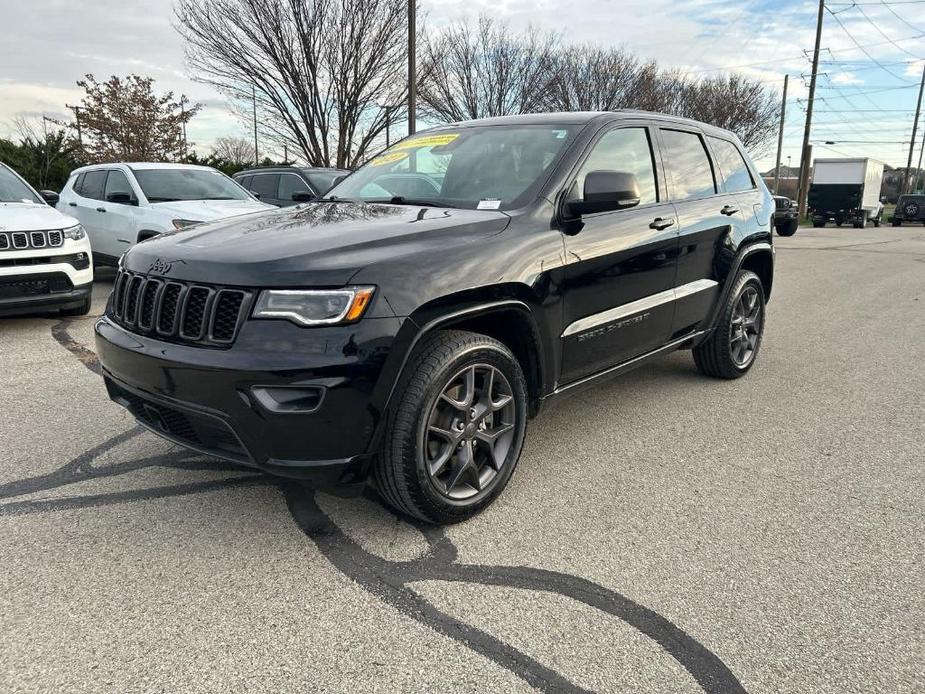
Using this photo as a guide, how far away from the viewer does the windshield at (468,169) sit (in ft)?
11.0

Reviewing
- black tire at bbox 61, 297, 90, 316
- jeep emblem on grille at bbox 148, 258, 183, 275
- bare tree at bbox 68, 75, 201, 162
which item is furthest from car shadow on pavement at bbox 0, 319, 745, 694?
bare tree at bbox 68, 75, 201, 162

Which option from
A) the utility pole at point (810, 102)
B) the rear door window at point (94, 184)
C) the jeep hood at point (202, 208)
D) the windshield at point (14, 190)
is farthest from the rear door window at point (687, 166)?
the utility pole at point (810, 102)

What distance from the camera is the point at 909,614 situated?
234 centimetres

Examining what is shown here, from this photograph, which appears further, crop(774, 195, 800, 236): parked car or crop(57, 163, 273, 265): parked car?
crop(57, 163, 273, 265): parked car

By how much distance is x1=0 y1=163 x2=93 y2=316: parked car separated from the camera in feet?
20.0

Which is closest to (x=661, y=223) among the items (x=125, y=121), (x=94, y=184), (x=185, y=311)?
(x=185, y=311)

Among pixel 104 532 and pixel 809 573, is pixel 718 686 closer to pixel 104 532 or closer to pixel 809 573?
pixel 809 573

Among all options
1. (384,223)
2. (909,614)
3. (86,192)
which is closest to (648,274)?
(384,223)

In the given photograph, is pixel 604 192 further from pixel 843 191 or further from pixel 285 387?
pixel 843 191

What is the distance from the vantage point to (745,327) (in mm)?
5078

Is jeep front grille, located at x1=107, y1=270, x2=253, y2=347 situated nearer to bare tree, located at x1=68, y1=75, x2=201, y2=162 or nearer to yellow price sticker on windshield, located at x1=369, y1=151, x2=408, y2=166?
yellow price sticker on windshield, located at x1=369, y1=151, x2=408, y2=166

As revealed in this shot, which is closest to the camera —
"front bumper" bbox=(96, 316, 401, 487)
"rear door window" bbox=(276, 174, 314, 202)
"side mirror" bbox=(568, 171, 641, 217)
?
"front bumper" bbox=(96, 316, 401, 487)

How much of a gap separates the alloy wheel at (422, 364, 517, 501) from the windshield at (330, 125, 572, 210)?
2.88 ft

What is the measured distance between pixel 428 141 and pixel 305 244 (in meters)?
1.75
